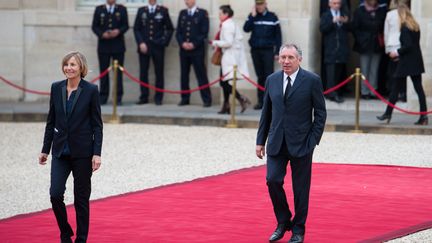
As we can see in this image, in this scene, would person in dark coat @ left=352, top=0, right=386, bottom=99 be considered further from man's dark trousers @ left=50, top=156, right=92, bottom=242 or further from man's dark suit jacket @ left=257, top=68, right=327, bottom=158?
man's dark trousers @ left=50, top=156, right=92, bottom=242

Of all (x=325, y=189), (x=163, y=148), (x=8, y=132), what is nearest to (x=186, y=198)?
(x=325, y=189)

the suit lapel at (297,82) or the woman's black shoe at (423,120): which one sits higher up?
the suit lapel at (297,82)

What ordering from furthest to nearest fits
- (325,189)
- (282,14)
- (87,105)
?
(282,14), (325,189), (87,105)

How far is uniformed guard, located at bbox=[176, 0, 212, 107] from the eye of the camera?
24484mm

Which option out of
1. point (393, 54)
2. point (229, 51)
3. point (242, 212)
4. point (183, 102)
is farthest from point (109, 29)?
point (242, 212)

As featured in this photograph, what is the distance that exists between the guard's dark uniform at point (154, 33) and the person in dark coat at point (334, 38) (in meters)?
2.82

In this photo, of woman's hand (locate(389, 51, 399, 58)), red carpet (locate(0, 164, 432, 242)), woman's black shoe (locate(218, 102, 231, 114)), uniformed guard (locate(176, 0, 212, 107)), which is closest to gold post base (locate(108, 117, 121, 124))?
woman's black shoe (locate(218, 102, 231, 114))

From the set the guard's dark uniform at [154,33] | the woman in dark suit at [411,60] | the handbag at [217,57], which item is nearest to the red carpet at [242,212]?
the woman in dark suit at [411,60]

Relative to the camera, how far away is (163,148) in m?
19.3

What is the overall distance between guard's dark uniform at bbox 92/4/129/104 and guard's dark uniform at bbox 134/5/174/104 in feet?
0.92

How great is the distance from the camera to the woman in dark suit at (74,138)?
11.0 metres

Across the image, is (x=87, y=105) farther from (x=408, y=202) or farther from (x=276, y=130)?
(x=408, y=202)

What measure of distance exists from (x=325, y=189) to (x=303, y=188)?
358 centimetres

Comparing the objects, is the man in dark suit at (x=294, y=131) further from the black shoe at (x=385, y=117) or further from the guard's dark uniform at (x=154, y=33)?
the guard's dark uniform at (x=154, y=33)
